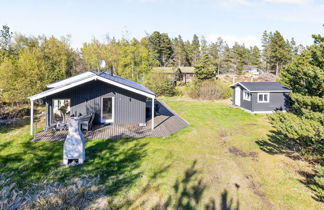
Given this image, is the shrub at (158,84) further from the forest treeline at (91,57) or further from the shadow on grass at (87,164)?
the shadow on grass at (87,164)

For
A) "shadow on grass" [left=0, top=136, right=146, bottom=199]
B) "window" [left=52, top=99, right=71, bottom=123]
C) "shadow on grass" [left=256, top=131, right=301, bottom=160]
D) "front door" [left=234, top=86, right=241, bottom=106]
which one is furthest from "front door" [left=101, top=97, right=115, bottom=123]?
"front door" [left=234, top=86, right=241, bottom=106]

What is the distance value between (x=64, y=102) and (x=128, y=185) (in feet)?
29.8

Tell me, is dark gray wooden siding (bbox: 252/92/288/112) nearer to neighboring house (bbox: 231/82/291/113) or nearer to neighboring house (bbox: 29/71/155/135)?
neighboring house (bbox: 231/82/291/113)

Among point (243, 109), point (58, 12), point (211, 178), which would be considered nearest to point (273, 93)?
point (243, 109)

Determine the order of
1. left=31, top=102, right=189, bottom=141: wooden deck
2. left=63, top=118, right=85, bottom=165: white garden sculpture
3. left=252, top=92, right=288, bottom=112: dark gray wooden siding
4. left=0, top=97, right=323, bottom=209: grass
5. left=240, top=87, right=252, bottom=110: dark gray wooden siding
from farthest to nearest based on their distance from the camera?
left=240, top=87, right=252, bottom=110: dark gray wooden siding
left=252, top=92, right=288, bottom=112: dark gray wooden siding
left=31, top=102, right=189, bottom=141: wooden deck
left=63, top=118, right=85, bottom=165: white garden sculpture
left=0, top=97, right=323, bottom=209: grass

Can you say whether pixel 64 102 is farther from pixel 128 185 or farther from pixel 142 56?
pixel 142 56

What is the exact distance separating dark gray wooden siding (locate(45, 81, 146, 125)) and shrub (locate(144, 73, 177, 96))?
1775 cm

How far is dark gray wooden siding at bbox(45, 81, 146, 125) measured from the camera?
12047mm

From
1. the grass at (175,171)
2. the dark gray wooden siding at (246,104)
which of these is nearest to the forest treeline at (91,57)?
the grass at (175,171)

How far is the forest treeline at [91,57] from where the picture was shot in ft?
57.6

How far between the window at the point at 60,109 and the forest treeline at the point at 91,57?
585 centimetres

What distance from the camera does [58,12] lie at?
15.7 meters

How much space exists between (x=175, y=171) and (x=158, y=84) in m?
24.1

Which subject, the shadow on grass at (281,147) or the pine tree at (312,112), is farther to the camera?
the shadow on grass at (281,147)
